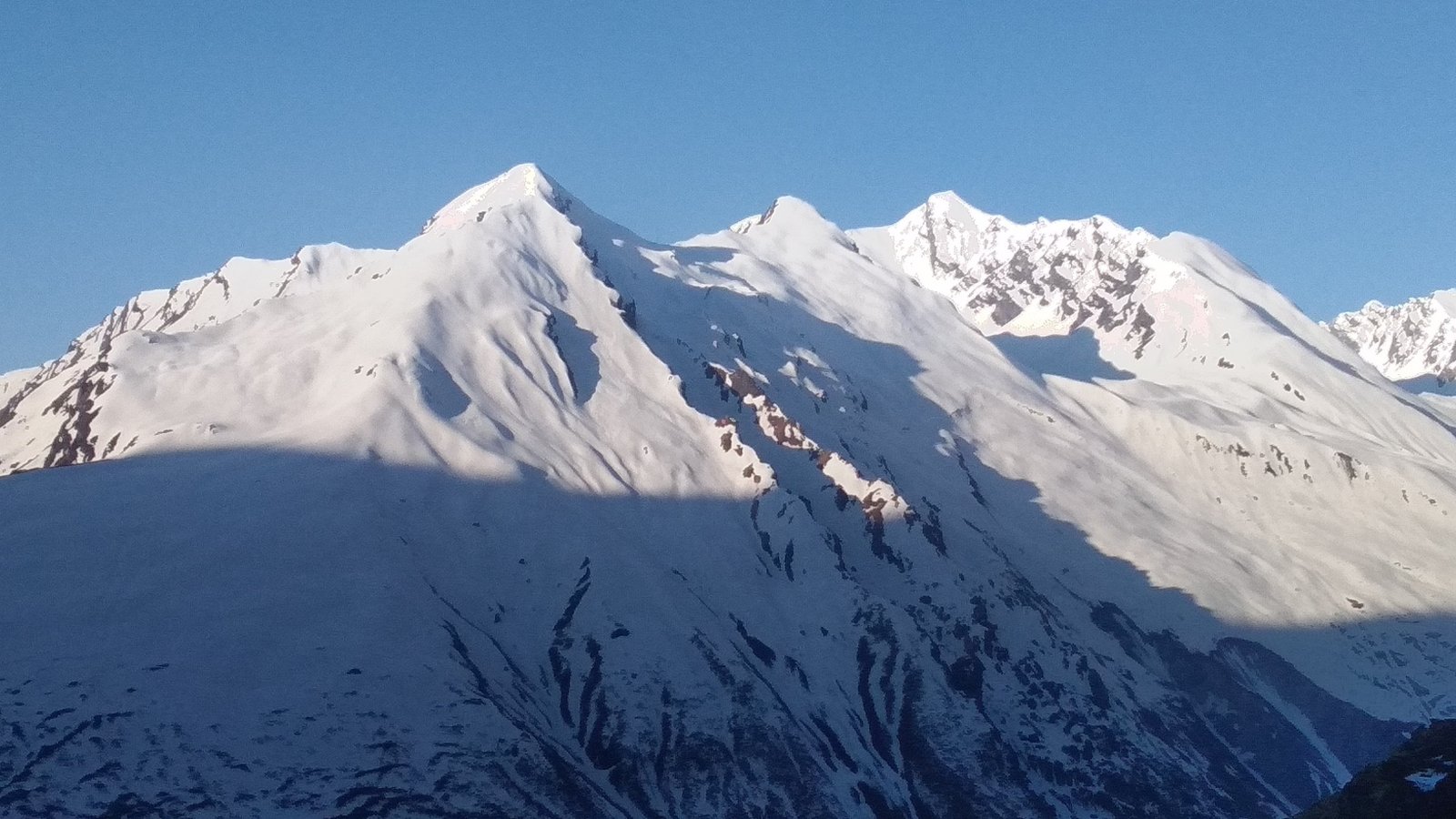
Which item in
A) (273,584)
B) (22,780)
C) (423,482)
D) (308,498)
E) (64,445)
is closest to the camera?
(22,780)

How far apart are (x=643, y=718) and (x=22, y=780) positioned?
6448cm

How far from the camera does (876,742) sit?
184000 mm

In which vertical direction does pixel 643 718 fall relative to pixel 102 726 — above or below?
below

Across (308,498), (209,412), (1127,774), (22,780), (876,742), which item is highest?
(209,412)

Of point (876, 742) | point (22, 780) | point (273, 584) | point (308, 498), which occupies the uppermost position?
point (308, 498)

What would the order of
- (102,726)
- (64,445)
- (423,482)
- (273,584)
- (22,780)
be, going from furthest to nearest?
1. (64,445)
2. (423,482)
3. (273,584)
4. (102,726)
5. (22,780)

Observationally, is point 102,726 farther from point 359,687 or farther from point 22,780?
point 359,687

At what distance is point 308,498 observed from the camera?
17488 centimetres

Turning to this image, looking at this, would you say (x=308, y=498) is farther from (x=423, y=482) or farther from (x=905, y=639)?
(x=905, y=639)

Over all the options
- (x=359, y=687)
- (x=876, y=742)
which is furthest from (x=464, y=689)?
(x=876, y=742)

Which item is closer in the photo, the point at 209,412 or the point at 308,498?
the point at 308,498

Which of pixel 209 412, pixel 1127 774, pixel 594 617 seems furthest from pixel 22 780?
pixel 1127 774

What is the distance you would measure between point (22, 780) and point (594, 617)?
68.2m

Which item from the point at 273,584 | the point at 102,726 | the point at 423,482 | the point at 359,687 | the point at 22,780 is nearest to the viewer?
the point at 22,780
